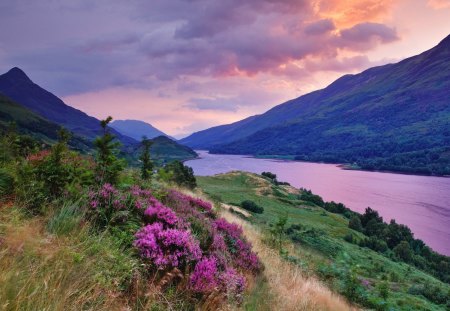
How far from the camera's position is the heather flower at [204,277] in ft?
14.8

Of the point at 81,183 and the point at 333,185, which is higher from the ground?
the point at 81,183

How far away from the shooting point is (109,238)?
482 centimetres

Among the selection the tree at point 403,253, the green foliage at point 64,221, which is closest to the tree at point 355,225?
the tree at point 403,253

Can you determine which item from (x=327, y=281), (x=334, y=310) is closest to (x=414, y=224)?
(x=327, y=281)

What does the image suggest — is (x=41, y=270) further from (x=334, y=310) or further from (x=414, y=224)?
(x=414, y=224)

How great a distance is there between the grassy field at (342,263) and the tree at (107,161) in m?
6.90

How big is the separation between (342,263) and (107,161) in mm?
13304

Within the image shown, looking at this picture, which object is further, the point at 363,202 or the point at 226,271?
the point at 363,202

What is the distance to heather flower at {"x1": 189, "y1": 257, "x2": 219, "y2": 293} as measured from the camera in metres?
4.50

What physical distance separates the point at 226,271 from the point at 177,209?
2563 mm

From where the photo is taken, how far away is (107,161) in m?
7.71

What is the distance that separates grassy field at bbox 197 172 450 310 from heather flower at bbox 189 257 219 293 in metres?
7.16

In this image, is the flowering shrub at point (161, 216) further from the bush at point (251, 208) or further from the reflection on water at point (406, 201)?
the reflection on water at point (406, 201)

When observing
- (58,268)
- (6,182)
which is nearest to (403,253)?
(6,182)
